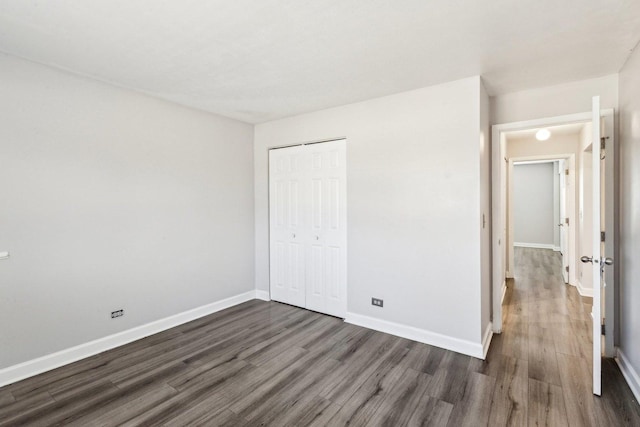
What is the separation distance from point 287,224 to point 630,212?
3.58 m

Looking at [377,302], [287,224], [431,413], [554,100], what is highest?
[554,100]

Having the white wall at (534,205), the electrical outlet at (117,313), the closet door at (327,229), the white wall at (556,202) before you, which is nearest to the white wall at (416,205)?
the closet door at (327,229)

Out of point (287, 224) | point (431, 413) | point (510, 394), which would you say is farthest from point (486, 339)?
point (287, 224)

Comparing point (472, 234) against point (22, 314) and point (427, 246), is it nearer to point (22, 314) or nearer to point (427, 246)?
point (427, 246)

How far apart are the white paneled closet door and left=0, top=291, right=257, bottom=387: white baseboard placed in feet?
3.38

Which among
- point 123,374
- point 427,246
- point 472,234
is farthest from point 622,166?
point 123,374

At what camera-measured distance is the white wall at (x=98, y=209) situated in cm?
248

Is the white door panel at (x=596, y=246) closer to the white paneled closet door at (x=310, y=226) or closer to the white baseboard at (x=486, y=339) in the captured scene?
the white baseboard at (x=486, y=339)

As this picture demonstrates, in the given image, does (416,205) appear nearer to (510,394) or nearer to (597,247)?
(597,247)

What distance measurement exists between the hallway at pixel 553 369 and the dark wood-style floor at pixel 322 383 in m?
0.01

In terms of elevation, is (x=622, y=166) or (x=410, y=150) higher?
(x=410, y=150)

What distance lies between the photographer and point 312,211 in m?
4.08

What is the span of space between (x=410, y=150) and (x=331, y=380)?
236 cm

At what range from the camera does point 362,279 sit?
3.60 m
